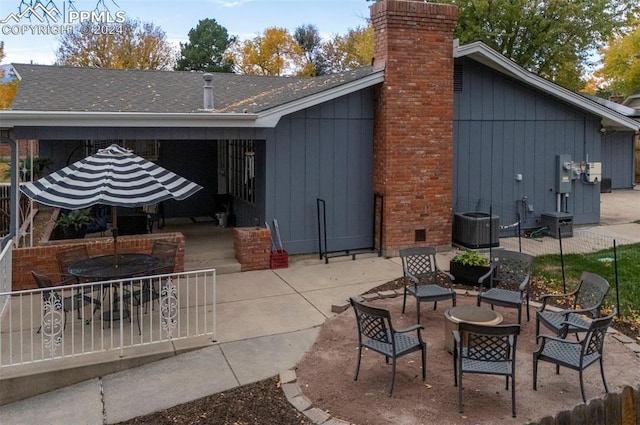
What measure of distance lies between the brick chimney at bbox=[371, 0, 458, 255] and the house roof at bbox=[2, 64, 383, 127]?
2.07 feet

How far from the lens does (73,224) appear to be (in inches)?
399

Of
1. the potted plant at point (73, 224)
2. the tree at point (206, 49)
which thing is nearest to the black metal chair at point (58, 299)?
the potted plant at point (73, 224)

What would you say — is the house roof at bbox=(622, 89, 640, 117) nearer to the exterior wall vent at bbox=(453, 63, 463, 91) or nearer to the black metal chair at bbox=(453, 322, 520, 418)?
the exterior wall vent at bbox=(453, 63, 463, 91)

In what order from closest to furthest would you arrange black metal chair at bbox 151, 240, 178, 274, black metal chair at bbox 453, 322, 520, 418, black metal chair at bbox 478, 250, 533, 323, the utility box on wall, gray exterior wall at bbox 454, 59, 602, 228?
black metal chair at bbox 453, 322, 520, 418, black metal chair at bbox 478, 250, 533, 323, black metal chair at bbox 151, 240, 178, 274, gray exterior wall at bbox 454, 59, 602, 228, the utility box on wall

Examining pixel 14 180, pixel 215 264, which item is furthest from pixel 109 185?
pixel 215 264

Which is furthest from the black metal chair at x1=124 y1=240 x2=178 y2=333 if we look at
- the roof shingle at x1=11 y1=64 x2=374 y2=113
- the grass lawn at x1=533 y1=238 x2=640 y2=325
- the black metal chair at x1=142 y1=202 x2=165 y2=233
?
the grass lawn at x1=533 y1=238 x2=640 y2=325

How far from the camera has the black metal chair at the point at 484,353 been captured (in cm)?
472

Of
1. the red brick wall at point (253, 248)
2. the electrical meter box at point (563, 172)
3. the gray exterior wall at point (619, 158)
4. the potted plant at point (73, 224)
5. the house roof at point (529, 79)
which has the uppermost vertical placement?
the house roof at point (529, 79)

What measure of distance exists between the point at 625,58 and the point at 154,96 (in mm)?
26432

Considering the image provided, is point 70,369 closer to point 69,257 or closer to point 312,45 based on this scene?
point 69,257

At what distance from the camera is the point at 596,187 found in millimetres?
13625

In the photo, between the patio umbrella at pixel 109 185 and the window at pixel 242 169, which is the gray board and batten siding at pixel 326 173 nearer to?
the window at pixel 242 169

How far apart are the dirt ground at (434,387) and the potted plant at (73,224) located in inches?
240

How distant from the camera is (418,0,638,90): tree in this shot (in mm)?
27609
